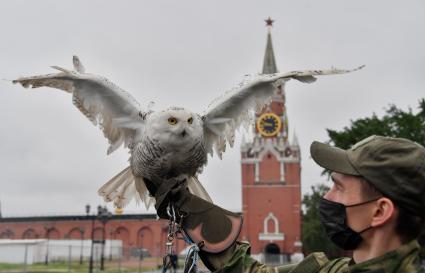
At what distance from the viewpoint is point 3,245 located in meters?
27.9

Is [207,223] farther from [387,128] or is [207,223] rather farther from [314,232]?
[314,232]

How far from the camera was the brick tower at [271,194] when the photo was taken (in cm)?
5112

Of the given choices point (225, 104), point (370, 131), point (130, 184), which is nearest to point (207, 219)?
point (225, 104)

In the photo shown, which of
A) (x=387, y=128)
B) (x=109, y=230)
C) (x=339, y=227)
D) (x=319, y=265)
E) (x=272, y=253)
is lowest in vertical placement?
(x=272, y=253)

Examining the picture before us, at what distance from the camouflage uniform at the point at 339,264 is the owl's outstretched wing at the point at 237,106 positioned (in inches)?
65.3

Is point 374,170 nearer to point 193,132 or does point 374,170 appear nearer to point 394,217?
point 394,217

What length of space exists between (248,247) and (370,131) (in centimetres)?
2459

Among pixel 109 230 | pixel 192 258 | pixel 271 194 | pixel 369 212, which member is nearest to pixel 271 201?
pixel 271 194

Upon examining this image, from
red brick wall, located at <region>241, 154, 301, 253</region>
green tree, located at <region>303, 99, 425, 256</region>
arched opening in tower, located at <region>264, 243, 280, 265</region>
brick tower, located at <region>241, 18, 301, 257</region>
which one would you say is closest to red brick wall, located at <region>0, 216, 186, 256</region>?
red brick wall, located at <region>241, 154, 301, 253</region>

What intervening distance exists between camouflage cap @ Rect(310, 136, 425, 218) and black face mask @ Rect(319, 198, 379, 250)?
112 millimetres

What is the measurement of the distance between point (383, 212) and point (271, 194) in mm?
51159

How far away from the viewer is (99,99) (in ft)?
11.8

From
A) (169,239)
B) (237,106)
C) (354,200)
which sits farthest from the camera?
(237,106)

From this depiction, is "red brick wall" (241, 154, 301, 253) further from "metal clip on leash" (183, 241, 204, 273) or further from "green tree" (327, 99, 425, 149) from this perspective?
"metal clip on leash" (183, 241, 204, 273)
